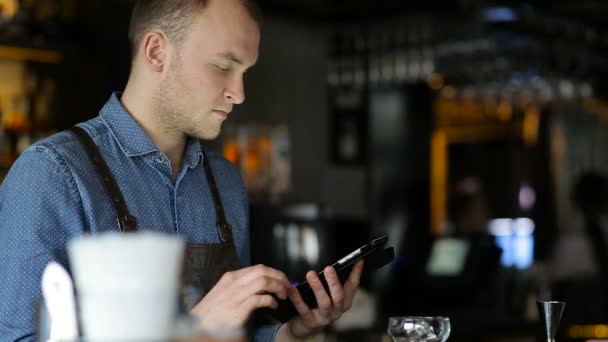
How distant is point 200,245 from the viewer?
2004 mm

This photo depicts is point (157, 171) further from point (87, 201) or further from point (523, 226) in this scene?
point (523, 226)

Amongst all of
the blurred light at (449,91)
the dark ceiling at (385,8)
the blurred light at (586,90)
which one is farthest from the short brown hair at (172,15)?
the blurred light at (449,91)

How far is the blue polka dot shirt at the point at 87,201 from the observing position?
165cm

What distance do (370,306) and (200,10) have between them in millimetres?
2142

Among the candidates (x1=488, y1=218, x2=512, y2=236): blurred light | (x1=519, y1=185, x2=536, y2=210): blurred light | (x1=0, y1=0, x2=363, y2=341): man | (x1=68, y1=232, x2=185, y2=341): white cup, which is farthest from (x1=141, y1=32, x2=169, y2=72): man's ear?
(x1=519, y1=185, x2=536, y2=210): blurred light

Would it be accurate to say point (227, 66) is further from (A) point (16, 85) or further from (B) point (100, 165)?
(A) point (16, 85)

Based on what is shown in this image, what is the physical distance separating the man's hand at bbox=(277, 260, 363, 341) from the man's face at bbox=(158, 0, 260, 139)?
42 cm

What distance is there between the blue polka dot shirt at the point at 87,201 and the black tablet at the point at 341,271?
21cm

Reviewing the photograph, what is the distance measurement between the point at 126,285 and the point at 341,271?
1027 mm

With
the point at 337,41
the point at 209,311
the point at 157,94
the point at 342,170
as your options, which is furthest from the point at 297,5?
the point at 209,311

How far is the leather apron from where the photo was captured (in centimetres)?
188

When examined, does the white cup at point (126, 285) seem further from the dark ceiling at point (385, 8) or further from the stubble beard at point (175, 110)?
the dark ceiling at point (385, 8)

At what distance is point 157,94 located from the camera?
6.62ft

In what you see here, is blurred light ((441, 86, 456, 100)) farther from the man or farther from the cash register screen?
the man
